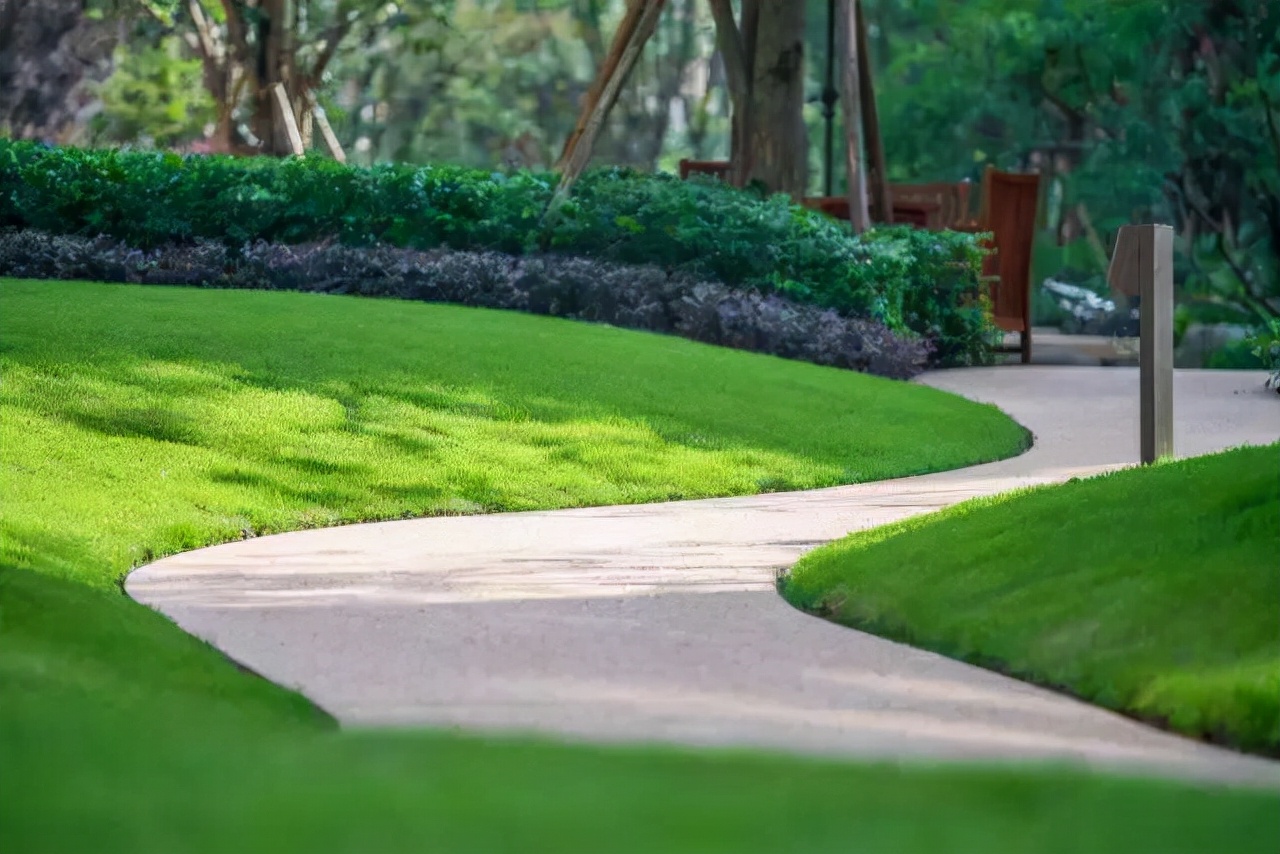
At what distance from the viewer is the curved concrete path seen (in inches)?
183

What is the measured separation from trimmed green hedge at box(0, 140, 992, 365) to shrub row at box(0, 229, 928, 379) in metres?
0.34

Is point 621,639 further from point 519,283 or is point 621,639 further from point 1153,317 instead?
point 519,283

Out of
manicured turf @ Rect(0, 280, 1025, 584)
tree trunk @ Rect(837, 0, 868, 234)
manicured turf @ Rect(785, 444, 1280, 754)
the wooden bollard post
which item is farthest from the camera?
tree trunk @ Rect(837, 0, 868, 234)

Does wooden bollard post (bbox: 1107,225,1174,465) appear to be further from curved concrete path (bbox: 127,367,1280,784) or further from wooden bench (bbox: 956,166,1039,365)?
wooden bench (bbox: 956,166,1039,365)

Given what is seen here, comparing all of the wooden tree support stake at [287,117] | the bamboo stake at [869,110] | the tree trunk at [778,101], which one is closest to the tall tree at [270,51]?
the wooden tree support stake at [287,117]

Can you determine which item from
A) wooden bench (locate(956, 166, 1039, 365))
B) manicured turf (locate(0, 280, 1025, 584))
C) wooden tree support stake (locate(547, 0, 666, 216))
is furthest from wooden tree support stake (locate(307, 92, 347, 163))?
manicured turf (locate(0, 280, 1025, 584))

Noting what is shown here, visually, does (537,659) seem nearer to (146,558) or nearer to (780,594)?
(780,594)

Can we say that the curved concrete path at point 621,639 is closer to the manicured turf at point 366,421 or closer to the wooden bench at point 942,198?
the manicured turf at point 366,421

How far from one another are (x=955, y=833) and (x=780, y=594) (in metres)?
3.57

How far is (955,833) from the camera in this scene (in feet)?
→ 11.1

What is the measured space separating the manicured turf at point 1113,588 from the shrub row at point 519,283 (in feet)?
25.5

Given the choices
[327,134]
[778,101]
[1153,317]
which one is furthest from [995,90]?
[1153,317]

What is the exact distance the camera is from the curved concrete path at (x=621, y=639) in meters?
4.64

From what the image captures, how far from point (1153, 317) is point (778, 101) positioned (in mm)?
10408
